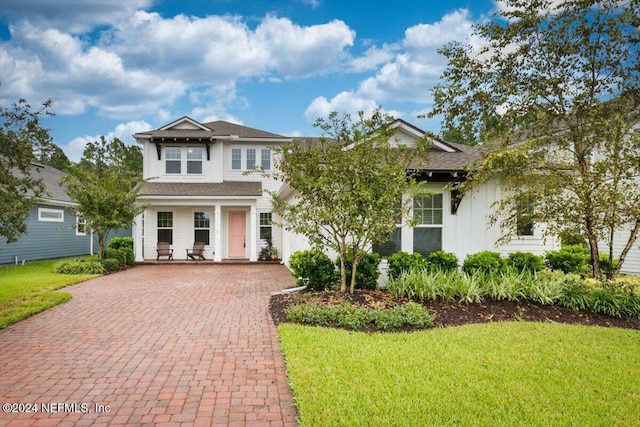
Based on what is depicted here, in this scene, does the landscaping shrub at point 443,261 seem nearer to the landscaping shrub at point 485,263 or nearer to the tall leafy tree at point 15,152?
the landscaping shrub at point 485,263

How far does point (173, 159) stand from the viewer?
18453mm

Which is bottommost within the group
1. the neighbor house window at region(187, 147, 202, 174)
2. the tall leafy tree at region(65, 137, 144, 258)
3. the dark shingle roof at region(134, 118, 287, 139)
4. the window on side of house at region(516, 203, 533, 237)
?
the window on side of house at region(516, 203, 533, 237)

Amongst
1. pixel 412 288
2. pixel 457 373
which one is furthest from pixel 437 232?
pixel 457 373

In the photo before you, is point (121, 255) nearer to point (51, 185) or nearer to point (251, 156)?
point (251, 156)

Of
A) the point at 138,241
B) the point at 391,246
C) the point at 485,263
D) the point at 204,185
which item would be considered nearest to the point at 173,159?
the point at 204,185

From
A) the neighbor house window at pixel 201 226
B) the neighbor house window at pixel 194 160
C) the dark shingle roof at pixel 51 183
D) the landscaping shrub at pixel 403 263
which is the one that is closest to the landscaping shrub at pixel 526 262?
the landscaping shrub at pixel 403 263

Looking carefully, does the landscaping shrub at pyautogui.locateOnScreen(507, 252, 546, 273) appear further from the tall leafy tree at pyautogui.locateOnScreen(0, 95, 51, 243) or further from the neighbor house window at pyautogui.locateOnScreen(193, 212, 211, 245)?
the neighbor house window at pyautogui.locateOnScreen(193, 212, 211, 245)

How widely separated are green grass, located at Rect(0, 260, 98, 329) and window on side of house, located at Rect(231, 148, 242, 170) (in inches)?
340

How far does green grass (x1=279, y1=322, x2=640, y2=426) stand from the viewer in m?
3.33

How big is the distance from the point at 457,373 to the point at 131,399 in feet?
11.3

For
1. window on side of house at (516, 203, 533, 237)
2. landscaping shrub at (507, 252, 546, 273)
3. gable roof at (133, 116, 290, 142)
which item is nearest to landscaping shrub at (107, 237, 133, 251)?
gable roof at (133, 116, 290, 142)

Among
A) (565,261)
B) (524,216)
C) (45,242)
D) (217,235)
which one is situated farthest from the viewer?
(45,242)

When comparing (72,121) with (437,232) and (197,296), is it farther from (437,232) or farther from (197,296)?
(437,232)

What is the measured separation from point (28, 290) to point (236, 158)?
1116 centimetres
